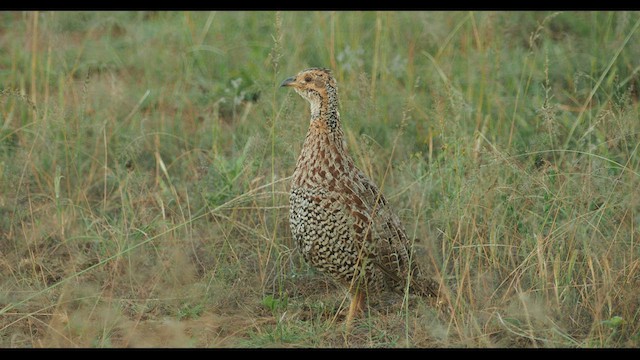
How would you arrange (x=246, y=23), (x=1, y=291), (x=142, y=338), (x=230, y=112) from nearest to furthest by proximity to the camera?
(x=142, y=338) < (x=1, y=291) < (x=230, y=112) < (x=246, y=23)

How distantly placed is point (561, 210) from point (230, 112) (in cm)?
300

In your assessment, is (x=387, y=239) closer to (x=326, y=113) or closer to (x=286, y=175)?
(x=326, y=113)

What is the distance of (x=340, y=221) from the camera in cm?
537

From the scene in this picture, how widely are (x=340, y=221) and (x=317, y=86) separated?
84cm

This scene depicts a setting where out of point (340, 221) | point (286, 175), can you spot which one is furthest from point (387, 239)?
point (286, 175)

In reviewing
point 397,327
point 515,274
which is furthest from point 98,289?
point 515,274

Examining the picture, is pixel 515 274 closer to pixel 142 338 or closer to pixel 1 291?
pixel 142 338

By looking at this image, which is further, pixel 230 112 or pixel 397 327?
pixel 230 112

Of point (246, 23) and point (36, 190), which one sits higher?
point (246, 23)

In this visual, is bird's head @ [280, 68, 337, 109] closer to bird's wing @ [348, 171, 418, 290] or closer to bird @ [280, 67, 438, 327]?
bird @ [280, 67, 438, 327]

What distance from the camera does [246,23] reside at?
863 cm

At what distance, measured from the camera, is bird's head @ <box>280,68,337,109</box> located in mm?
5676

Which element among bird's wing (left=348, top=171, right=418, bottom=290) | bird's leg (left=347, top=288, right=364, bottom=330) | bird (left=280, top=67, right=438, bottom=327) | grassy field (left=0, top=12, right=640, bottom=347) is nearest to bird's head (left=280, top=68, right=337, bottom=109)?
bird (left=280, top=67, right=438, bottom=327)

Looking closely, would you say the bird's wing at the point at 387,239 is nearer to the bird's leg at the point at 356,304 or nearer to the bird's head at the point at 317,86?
the bird's leg at the point at 356,304
